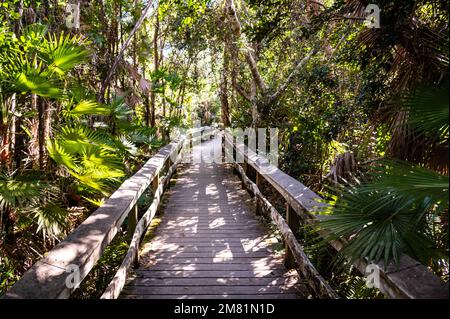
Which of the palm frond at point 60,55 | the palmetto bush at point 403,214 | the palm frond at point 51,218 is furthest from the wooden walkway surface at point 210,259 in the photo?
the palm frond at point 60,55

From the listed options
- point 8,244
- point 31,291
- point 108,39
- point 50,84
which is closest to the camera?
point 31,291

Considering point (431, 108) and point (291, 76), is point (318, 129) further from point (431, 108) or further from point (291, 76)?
point (431, 108)

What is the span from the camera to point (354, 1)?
3223 mm

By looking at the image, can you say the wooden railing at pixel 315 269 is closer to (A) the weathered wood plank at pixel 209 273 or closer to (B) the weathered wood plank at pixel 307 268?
(B) the weathered wood plank at pixel 307 268

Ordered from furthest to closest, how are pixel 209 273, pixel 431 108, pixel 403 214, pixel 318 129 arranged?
pixel 318 129 → pixel 209 273 → pixel 403 214 → pixel 431 108

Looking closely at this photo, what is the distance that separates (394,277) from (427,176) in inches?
19.8

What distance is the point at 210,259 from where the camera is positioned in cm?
391

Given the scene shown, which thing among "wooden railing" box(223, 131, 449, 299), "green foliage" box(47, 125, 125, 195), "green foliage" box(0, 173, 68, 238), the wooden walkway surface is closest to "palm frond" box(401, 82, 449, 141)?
"wooden railing" box(223, 131, 449, 299)

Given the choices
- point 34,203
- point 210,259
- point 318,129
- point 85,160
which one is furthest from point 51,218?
point 318,129

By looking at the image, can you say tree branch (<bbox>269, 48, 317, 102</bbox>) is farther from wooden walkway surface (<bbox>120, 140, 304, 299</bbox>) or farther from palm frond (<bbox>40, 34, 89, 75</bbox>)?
palm frond (<bbox>40, 34, 89, 75</bbox>)

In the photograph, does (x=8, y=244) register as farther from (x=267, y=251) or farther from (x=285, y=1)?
(x=285, y=1)

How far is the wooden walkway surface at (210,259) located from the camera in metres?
3.21

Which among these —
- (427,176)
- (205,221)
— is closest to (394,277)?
(427,176)

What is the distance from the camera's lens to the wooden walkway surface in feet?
10.5
